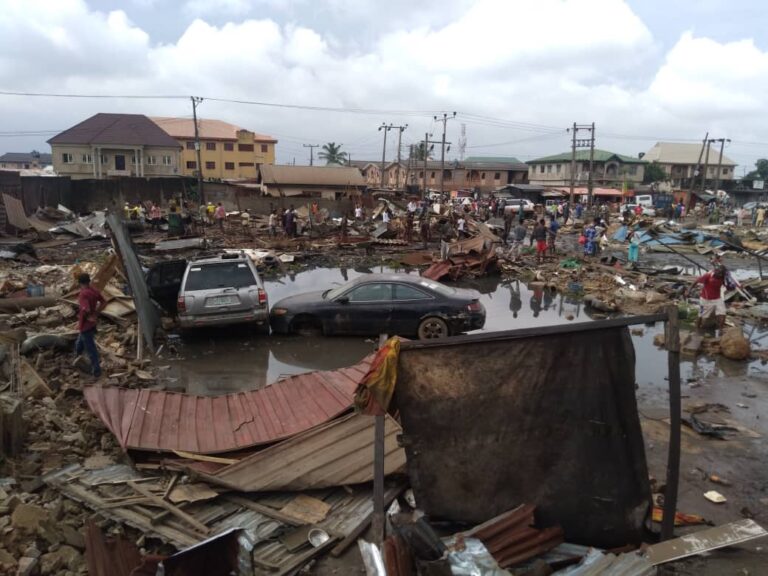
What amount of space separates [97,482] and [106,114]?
210ft

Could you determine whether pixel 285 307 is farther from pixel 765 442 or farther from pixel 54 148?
pixel 54 148

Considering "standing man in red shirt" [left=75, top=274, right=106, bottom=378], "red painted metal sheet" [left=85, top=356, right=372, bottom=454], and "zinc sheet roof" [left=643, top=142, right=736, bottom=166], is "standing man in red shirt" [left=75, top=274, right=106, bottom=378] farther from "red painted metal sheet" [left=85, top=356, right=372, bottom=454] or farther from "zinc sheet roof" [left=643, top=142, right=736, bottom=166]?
"zinc sheet roof" [left=643, top=142, right=736, bottom=166]

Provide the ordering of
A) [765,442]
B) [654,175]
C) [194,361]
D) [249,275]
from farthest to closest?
[654,175] < [249,275] < [194,361] < [765,442]

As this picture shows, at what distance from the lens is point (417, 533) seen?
362 centimetres

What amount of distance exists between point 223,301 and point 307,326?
1763 millimetres

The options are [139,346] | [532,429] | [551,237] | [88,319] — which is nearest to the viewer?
[532,429]

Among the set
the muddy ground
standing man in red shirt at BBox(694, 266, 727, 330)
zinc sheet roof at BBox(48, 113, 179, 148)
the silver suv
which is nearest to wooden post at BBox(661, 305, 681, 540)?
the muddy ground

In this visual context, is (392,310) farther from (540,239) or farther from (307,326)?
(540,239)

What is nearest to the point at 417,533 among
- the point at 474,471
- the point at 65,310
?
the point at 474,471

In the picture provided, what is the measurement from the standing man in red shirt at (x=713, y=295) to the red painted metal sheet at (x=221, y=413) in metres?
8.42

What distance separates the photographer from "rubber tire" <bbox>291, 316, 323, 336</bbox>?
11070 millimetres

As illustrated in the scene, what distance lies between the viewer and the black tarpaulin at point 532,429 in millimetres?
3920

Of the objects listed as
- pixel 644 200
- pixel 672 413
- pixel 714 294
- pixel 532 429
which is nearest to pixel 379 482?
pixel 532 429

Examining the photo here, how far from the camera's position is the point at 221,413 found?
631cm
